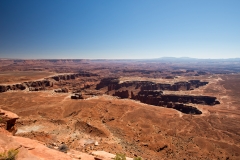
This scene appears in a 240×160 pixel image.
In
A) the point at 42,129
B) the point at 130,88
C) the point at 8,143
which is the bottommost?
the point at 130,88

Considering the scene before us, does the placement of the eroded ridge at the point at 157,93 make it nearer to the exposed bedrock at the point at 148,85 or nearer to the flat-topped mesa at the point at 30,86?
the exposed bedrock at the point at 148,85

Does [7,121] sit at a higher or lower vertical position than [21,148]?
lower

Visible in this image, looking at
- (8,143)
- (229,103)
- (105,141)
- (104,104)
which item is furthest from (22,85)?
(229,103)

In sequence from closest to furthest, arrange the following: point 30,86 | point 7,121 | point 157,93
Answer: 1. point 7,121
2. point 30,86
3. point 157,93

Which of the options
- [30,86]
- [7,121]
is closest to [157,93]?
[30,86]

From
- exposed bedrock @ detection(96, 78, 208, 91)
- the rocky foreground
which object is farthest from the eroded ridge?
the rocky foreground

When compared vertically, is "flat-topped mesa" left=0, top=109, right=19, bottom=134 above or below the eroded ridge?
above

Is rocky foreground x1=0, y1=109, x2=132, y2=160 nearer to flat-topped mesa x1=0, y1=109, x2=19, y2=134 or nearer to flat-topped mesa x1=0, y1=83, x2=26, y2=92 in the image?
flat-topped mesa x1=0, y1=109, x2=19, y2=134

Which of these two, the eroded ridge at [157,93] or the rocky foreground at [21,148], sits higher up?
the rocky foreground at [21,148]

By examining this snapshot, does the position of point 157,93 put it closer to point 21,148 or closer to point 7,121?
point 7,121

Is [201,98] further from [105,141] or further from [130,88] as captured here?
[105,141]

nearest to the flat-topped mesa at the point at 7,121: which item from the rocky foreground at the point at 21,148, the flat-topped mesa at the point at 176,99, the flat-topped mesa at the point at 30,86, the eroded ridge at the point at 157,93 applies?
the rocky foreground at the point at 21,148
